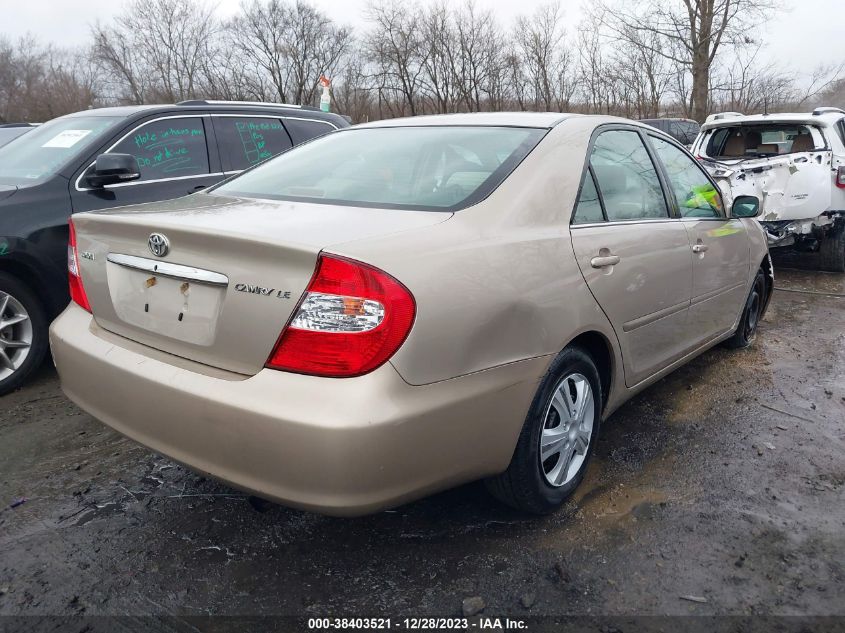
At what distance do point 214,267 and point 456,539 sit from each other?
4.26ft

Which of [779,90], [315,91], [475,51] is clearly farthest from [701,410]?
[315,91]

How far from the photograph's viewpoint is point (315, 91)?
41469 millimetres

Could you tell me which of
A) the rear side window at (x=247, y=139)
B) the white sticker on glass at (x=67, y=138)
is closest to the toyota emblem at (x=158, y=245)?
the white sticker on glass at (x=67, y=138)

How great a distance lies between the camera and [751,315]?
14.8 ft

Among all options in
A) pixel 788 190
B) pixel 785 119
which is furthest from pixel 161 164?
pixel 785 119

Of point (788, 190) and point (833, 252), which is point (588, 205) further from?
point (833, 252)

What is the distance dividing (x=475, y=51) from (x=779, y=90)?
719 inches

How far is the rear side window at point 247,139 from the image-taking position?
16.2 ft

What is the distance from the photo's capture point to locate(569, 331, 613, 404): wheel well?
249 cm

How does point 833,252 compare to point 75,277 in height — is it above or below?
below

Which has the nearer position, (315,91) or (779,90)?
(779,90)

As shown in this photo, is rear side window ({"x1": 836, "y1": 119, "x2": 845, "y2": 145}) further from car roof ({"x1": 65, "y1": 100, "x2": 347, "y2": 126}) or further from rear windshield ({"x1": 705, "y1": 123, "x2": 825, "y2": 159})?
car roof ({"x1": 65, "y1": 100, "x2": 347, "y2": 126})

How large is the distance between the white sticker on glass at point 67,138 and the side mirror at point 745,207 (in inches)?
167

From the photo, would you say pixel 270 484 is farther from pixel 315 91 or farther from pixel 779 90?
pixel 315 91
